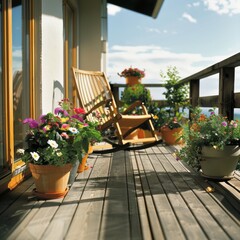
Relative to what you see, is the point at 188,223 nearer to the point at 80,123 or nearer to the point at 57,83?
the point at 80,123

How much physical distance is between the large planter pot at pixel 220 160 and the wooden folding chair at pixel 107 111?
0.99 metres

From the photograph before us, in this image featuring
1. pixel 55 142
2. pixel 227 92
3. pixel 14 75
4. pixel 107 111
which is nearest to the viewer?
pixel 55 142

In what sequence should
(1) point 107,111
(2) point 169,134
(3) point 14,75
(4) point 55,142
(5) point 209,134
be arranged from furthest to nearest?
(2) point 169,134, (1) point 107,111, (5) point 209,134, (3) point 14,75, (4) point 55,142

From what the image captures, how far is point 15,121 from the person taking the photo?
7.07 ft

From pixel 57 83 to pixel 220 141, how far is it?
1505mm

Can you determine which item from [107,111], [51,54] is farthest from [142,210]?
[107,111]

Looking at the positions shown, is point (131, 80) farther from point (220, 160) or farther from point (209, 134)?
point (220, 160)

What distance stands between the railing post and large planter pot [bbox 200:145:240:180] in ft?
Result: 1.63

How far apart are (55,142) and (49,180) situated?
0.22 m

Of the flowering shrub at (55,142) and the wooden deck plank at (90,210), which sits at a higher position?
the flowering shrub at (55,142)

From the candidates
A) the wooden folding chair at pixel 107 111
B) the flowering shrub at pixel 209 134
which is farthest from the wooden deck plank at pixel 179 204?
the wooden folding chair at pixel 107 111

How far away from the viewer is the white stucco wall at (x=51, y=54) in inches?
99.9

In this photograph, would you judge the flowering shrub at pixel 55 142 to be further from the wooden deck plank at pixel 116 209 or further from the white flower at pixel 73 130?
the wooden deck plank at pixel 116 209

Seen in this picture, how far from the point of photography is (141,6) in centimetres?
691
